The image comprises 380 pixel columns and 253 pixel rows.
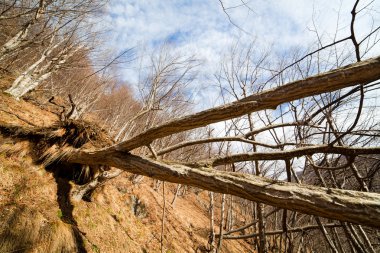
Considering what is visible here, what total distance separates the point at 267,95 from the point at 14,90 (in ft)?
25.8

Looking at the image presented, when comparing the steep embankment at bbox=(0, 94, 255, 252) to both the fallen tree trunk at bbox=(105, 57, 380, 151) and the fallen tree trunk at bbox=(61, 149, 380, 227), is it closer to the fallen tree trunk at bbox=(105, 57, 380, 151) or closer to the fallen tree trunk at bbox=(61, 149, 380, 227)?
the fallen tree trunk at bbox=(61, 149, 380, 227)

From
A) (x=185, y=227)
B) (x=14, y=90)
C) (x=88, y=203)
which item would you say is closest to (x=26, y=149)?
(x=88, y=203)

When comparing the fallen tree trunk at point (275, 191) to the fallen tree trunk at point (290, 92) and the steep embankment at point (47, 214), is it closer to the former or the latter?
the fallen tree trunk at point (290, 92)

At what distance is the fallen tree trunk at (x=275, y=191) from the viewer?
62.2 inches

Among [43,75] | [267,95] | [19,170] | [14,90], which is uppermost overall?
[43,75]

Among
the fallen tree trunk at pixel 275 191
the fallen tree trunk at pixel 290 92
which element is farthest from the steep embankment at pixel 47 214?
the fallen tree trunk at pixel 290 92

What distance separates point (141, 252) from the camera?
4.51m

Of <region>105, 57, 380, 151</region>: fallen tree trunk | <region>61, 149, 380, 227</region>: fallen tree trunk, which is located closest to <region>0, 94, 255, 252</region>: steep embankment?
<region>61, 149, 380, 227</region>: fallen tree trunk

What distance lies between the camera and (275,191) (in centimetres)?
194

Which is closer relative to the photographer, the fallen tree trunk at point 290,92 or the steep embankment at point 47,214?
the fallen tree trunk at point 290,92

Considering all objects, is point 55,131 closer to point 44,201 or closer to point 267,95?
point 44,201

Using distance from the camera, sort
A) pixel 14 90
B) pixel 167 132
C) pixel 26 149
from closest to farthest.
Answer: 1. pixel 167 132
2. pixel 26 149
3. pixel 14 90

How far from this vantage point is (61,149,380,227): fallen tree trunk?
158 cm

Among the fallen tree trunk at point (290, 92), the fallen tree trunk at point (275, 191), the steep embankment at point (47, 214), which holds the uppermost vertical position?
the fallen tree trunk at point (290, 92)
